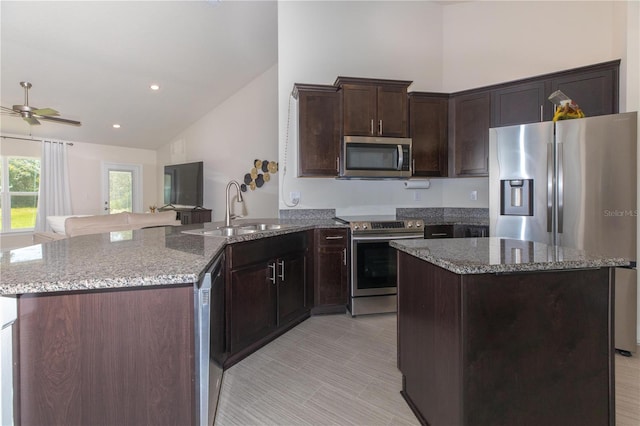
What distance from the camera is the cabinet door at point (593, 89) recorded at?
2.58 metres

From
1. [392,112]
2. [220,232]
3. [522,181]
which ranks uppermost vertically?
[392,112]

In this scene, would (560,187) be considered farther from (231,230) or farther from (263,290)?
(231,230)

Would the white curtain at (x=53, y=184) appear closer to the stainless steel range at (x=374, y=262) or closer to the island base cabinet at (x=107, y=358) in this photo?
the stainless steel range at (x=374, y=262)

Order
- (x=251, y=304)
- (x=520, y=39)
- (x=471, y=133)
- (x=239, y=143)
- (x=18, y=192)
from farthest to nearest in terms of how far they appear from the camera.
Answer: (x=239, y=143) → (x=18, y=192) → (x=520, y=39) → (x=471, y=133) → (x=251, y=304)

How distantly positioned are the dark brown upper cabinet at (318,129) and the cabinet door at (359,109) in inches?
3.2

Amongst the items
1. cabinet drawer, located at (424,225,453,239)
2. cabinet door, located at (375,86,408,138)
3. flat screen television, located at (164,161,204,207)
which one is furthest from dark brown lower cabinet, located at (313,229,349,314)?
flat screen television, located at (164,161,204,207)

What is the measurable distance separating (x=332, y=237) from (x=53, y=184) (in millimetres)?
6370

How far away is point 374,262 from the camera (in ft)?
9.67

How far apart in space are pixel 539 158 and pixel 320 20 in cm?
285

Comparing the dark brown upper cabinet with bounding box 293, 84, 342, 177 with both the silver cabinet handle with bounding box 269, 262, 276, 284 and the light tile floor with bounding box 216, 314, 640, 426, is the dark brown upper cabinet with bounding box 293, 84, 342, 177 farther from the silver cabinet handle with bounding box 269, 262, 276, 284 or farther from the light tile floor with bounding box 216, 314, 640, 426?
the light tile floor with bounding box 216, 314, 640, 426

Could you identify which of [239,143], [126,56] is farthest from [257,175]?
[126,56]

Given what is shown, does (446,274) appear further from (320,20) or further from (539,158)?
(320,20)

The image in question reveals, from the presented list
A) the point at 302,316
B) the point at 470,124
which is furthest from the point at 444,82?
the point at 302,316

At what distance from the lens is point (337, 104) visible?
125 inches
